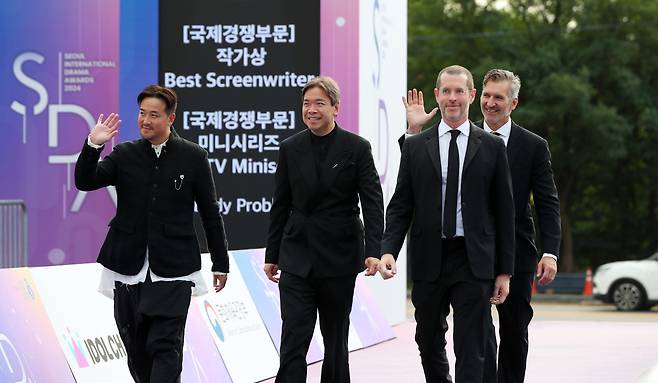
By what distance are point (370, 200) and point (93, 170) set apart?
144 cm

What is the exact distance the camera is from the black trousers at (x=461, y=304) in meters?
7.00

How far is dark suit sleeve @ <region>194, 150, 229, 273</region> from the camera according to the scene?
23.5 ft

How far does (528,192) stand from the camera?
810 centimetres

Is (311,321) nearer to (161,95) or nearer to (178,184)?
(178,184)

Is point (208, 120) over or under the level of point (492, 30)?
under

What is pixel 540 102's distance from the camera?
34781mm

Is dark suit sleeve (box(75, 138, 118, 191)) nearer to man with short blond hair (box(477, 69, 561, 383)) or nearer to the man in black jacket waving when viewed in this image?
the man in black jacket waving

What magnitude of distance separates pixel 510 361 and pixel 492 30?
29.8 meters

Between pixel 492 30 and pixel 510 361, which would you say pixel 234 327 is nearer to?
pixel 510 361

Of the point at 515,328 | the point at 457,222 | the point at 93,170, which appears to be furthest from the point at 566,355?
the point at 93,170

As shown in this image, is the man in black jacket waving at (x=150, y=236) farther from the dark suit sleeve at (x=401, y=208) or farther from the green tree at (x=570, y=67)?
the green tree at (x=570, y=67)

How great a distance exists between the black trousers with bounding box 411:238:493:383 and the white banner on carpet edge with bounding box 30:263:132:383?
217 centimetres

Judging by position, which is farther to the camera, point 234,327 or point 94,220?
point 94,220

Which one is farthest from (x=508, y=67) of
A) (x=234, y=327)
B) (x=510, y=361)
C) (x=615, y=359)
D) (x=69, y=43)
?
(x=510, y=361)
